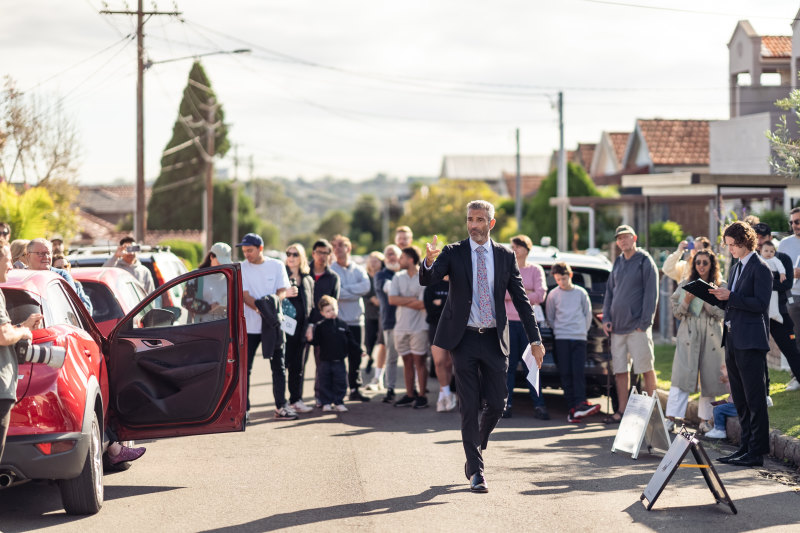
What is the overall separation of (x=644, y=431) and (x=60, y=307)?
16.1 feet

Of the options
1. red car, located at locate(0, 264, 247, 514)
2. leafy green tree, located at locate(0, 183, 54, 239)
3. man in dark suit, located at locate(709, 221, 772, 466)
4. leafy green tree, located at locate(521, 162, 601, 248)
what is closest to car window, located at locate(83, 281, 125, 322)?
red car, located at locate(0, 264, 247, 514)

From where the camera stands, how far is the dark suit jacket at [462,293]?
841 centimetres

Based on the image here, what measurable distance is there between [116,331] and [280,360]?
12.2ft

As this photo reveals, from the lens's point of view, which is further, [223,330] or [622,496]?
[223,330]

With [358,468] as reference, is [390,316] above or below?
above

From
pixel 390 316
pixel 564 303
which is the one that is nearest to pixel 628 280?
pixel 564 303

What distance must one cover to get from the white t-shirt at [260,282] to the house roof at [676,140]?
3282 centimetres

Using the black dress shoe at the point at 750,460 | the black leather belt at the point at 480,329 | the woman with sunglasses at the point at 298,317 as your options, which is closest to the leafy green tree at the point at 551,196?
the woman with sunglasses at the point at 298,317

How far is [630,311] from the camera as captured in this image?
11914mm

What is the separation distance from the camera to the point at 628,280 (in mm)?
11852

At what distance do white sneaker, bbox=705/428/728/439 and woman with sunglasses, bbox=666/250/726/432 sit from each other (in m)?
0.30

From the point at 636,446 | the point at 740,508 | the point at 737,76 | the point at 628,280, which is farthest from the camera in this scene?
the point at 737,76

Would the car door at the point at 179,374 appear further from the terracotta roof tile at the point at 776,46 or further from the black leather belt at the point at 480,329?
the terracotta roof tile at the point at 776,46

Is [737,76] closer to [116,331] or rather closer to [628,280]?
[628,280]
